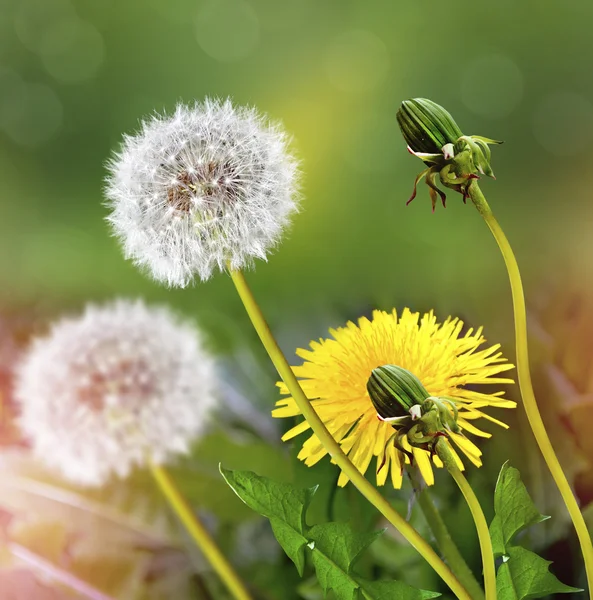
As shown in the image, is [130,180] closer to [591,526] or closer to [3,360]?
[3,360]

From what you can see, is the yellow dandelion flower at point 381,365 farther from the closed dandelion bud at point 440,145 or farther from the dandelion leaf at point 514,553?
the closed dandelion bud at point 440,145

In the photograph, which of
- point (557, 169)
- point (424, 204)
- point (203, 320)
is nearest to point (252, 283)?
point (203, 320)

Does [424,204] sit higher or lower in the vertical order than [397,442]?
higher

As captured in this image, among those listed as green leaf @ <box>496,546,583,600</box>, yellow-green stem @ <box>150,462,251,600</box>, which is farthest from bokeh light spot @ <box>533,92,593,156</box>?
yellow-green stem @ <box>150,462,251,600</box>

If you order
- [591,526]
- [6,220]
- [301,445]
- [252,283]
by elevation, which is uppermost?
[6,220]

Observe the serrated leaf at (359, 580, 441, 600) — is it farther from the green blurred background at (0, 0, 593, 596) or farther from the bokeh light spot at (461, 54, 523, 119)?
the bokeh light spot at (461, 54, 523, 119)

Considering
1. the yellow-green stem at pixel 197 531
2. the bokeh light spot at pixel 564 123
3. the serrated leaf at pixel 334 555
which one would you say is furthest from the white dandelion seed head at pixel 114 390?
the bokeh light spot at pixel 564 123

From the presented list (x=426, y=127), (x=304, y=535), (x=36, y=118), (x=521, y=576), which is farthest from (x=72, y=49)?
(x=521, y=576)
